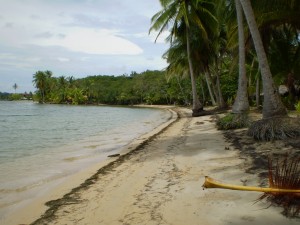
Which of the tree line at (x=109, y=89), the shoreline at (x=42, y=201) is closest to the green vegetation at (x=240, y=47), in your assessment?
the shoreline at (x=42, y=201)

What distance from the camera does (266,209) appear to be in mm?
4633

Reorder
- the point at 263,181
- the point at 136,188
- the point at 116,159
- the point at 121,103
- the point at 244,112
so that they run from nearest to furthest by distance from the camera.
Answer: the point at 263,181 → the point at 136,188 → the point at 116,159 → the point at 244,112 → the point at 121,103

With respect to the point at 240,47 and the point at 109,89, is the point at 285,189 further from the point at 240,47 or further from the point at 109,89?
the point at 109,89

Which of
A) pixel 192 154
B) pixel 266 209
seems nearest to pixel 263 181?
pixel 266 209

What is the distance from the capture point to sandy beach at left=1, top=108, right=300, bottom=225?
186 inches

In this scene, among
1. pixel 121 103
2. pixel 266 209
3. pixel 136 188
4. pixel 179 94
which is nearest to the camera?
pixel 266 209

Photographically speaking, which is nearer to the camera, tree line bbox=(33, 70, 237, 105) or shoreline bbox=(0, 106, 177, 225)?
shoreline bbox=(0, 106, 177, 225)

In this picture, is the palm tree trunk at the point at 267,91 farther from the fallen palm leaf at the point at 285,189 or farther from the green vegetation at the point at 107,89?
the green vegetation at the point at 107,89

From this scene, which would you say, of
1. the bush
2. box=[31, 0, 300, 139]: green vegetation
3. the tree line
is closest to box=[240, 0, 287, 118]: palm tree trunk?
box=[31, 0, 300, 139]: green vegetation

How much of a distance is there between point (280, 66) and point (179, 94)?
43826 millimetres

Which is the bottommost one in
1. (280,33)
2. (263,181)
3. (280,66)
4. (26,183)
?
(26,183)

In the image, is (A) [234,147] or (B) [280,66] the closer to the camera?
(A) [234,147]

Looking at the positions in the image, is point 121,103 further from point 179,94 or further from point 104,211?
point 104,211

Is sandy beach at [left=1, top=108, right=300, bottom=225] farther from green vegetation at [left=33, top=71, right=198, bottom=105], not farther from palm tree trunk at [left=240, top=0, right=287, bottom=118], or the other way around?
green vegetation at [left=33, top=71, right=198, bottom=105]
